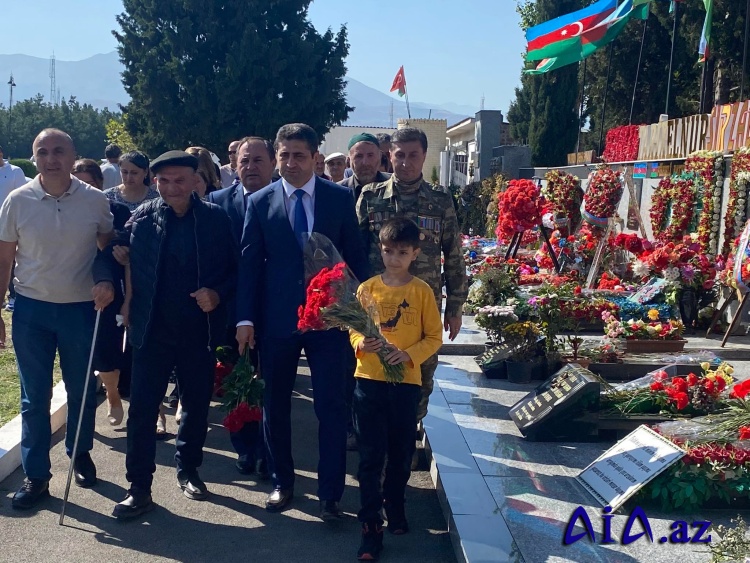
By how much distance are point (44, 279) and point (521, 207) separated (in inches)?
284

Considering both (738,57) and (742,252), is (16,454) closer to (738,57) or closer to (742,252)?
(742,252)

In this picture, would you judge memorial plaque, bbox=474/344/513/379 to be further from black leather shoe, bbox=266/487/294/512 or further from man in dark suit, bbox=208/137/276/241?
black leather shoe, bbox=266/487/294/512

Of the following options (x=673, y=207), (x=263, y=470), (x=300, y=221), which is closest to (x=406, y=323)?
(x=300, y=221)

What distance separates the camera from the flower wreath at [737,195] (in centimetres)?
874

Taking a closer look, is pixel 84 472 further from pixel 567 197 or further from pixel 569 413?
pixel 567 197

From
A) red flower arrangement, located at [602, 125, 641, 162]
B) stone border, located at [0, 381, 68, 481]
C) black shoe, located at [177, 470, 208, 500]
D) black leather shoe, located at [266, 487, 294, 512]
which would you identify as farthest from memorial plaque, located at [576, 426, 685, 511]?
red flower arrangement, located at [602, 125, 641, 162]

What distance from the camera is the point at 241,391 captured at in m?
4.54

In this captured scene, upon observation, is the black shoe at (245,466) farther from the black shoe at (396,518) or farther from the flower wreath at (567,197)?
the flower wreath at (567,197)

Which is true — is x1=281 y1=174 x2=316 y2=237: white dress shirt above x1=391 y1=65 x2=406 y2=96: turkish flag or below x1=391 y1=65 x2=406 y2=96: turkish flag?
below

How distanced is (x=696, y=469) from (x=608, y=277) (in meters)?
6.38

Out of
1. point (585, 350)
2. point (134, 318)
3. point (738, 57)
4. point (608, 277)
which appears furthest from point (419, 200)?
point (738, 57)

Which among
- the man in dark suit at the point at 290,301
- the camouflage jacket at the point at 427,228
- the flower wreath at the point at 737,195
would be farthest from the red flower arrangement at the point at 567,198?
the man in dark suit at the point at 290,301

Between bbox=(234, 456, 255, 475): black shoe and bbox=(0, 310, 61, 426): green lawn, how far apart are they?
1.95m

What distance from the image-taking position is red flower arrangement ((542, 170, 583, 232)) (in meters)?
12.4
